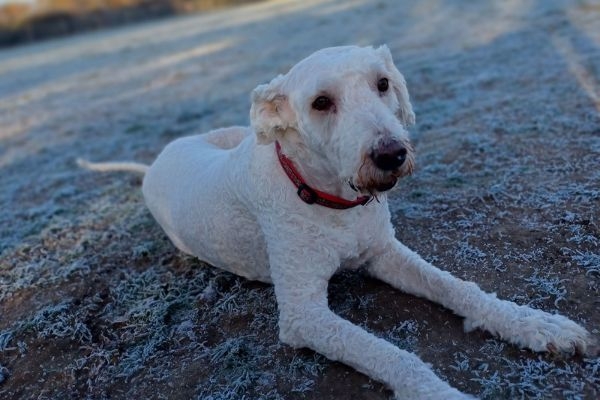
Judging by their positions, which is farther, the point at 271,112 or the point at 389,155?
the point at 271,112

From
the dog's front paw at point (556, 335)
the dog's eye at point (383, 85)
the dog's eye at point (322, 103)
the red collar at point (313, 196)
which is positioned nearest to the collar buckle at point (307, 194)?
the red collar at point (313, 196)

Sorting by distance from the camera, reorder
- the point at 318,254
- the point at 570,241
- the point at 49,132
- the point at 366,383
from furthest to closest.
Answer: the point at 49,132 < the point at 570,241 < the point at 318,254 < the point at 366,383

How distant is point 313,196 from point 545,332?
3.47 feet

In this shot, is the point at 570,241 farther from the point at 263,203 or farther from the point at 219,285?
the point at 219,285

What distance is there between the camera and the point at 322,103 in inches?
82.4

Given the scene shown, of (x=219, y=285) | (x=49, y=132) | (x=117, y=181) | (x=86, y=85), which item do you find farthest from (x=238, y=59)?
(x=219, y=285)

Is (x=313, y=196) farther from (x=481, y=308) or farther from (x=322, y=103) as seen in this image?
(x=481, y=308)

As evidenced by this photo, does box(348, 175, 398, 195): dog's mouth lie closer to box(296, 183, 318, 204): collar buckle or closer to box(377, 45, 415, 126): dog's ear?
box(296, 183, 318, 204): collar buckle

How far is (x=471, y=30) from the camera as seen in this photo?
9109 millimetres

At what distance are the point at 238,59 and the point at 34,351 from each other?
30.8 ft

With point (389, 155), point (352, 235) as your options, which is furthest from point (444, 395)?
point (389, 155)

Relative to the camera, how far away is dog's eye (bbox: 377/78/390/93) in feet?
7.05

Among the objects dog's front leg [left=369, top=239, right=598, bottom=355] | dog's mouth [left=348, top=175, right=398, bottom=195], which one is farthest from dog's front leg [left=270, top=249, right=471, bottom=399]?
dog's mouth [left=348, top=175, right=398, bottom=195]

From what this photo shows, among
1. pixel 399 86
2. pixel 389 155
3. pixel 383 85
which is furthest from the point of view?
pixel 399 86
